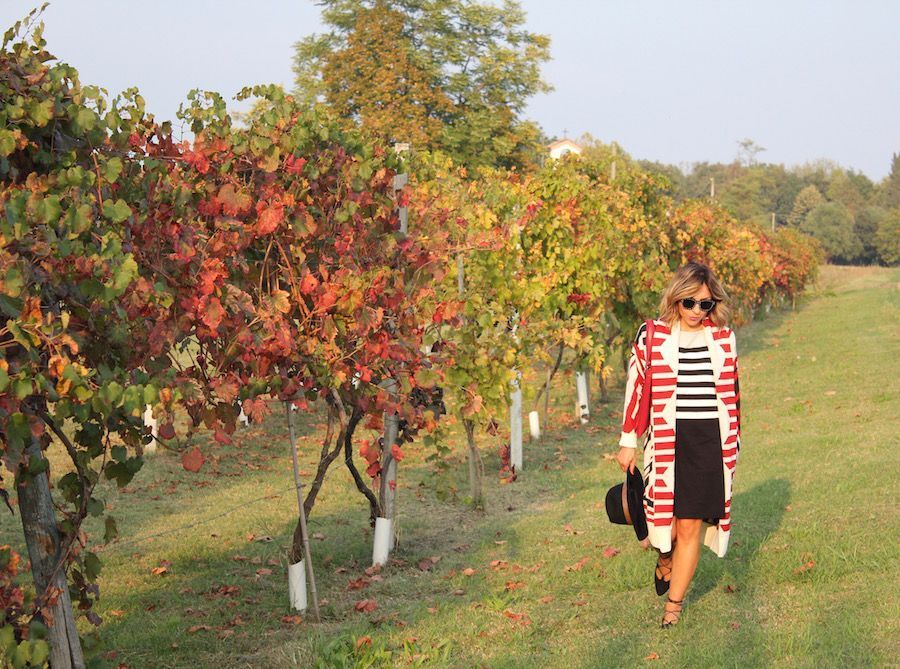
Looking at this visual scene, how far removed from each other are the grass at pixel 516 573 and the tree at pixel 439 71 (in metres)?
29.2

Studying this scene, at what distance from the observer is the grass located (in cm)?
543

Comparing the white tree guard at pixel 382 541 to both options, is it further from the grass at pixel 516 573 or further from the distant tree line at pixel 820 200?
the distant tree line at pixel 820 200

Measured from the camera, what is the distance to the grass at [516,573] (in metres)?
5.43

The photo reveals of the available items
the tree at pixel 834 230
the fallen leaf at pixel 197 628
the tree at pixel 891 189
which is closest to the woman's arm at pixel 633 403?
the fallen leaf at pixel 197 628

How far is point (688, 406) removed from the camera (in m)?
5.46

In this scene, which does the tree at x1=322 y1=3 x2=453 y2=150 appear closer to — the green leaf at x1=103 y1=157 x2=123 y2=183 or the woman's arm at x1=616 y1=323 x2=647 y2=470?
the woman's arm at x1=616 y1=323 x2=647 y2=470

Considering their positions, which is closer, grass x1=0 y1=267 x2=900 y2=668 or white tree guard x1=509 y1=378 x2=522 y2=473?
grass x1=0 y1=267 x2=900 y2=668

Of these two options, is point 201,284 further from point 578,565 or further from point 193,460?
point 578,565

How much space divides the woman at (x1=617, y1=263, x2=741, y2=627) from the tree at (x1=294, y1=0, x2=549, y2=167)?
34.5 meters

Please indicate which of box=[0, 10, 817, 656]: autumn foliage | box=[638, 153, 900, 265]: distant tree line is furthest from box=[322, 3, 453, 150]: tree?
box=[638, 153, 900, 265]: distant tree line

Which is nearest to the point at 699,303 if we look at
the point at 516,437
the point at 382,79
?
the point at 516,437

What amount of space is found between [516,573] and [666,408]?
231 centimetres

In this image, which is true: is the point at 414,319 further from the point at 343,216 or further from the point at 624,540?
the point at 624,540

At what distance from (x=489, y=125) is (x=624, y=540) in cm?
3520
